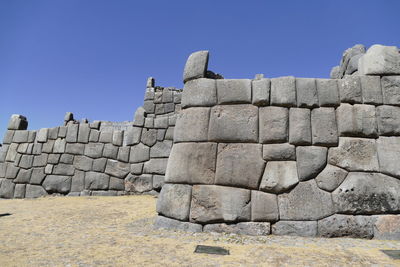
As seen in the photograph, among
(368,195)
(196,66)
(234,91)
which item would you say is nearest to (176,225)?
(234,91)

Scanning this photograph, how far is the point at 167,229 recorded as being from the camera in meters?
3.46

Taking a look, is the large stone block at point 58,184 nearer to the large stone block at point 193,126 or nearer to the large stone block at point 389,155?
the large stone block at point 193,126

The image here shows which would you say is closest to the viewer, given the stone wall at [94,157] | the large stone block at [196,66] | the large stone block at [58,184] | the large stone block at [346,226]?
the large stone block at [346,226]

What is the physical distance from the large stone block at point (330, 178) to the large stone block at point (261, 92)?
125 cm

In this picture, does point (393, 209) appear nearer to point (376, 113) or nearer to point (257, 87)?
point (376, 113)

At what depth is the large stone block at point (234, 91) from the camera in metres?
3.69

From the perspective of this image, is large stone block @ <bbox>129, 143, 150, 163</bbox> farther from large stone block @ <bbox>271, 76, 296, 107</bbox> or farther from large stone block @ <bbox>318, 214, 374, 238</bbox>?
large stone block @ <bbox>318, 214, 374, 238</bbox>

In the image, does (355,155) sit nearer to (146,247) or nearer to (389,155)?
(389,155)

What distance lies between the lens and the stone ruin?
3.26 m

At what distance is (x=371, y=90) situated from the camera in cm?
363

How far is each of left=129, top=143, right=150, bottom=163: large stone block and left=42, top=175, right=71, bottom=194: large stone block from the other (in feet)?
6.48

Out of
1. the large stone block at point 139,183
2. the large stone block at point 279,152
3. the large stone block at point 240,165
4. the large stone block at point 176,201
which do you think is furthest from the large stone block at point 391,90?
the large stone block at point 139,183

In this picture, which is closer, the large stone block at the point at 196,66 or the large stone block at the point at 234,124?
the large stone block at the point at 234,124

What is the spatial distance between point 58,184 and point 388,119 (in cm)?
793
